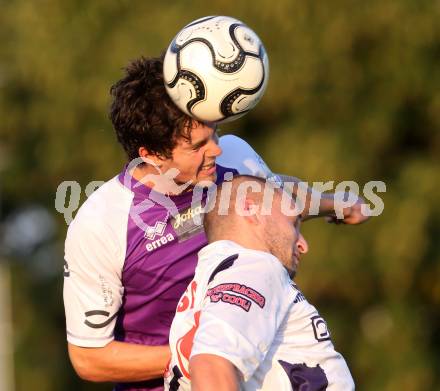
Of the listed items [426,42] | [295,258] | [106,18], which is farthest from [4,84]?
[295,258]

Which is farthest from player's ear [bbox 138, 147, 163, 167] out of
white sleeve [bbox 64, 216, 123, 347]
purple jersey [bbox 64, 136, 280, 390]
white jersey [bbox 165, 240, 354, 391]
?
white jersey [bbox 165, 240, 354, 391]

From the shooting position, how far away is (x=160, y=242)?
530 centimetres

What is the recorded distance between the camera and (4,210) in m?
18.0

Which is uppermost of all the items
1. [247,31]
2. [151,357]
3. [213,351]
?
[247,31]

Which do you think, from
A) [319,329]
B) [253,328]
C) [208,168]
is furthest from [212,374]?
[208,168]

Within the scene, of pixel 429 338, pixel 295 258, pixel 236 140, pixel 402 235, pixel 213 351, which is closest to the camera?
pixel 213 351

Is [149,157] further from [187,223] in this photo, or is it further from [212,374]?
[212,374]

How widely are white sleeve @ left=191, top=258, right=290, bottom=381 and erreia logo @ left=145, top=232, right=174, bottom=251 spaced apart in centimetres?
119

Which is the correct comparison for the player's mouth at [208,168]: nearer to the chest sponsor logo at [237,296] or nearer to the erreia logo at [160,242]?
the erreia logo at [160,242]

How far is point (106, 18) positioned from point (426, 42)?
3.88 metres

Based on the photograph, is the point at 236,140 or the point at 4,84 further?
the point at 4,84

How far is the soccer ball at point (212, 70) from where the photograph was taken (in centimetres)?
511

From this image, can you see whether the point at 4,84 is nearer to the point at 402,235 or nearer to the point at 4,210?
the point at 4,210

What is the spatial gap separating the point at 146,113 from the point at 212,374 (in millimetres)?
1702
